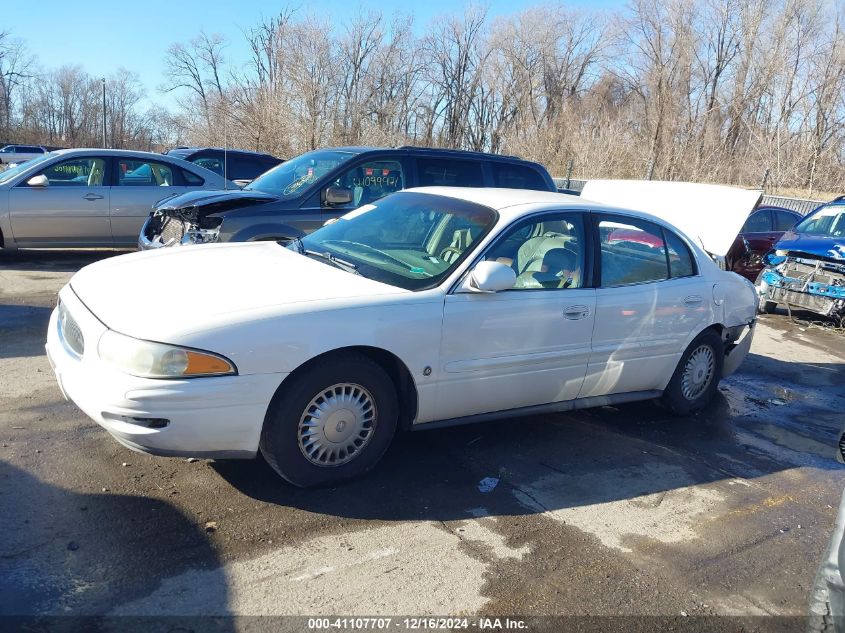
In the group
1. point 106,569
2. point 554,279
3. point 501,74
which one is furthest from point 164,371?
point 501,74

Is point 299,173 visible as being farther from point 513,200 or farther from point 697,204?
point 697,204

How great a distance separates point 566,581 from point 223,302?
212 centimetres

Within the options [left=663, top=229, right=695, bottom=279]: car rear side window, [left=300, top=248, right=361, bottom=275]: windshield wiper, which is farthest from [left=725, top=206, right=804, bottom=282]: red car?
[left=300, top=248, right=361, bottom=275]: windshield wiper

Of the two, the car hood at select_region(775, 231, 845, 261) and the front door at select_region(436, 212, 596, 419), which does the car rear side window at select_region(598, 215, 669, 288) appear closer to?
the front door at select_region(436, 212, 596, 419)

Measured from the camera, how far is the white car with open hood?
3400 millimetres

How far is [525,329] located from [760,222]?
33.9 feet

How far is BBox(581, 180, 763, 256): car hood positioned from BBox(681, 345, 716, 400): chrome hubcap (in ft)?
4.08

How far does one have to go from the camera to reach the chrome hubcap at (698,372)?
5.60 metres

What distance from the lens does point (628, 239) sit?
5207 mm

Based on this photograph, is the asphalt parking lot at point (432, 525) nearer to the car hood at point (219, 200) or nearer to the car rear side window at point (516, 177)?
the car hood at point (219, 200)

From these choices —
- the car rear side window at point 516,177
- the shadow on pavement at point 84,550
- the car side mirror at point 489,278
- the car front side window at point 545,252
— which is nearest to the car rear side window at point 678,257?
the car front side window at point 545,252

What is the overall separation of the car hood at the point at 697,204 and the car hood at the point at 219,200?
11.4ft

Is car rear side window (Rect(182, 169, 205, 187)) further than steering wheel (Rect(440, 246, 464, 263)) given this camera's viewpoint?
Yes

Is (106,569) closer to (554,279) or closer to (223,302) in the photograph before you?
(223,302)
